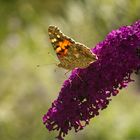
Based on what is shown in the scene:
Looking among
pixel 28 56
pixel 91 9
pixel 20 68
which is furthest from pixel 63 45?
pixel 20 68

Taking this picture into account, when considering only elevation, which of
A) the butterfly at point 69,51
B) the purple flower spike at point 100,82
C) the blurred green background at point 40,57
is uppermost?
the blurred green background at point 40,57

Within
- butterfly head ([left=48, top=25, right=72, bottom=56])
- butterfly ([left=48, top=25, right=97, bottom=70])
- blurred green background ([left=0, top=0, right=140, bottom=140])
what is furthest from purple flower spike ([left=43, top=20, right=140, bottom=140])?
blurred green background ([left=0, top=0, right=140, bottom=140])

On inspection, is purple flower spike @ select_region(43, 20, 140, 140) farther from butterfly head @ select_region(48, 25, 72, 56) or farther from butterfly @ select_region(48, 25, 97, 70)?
butterfly head @ select_region(48, 25, 72, 56)

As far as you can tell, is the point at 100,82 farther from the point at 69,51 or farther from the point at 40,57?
the point at 40,57

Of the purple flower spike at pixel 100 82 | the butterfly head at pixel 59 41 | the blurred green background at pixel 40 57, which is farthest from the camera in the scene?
the blurred green background at pixel 40 57

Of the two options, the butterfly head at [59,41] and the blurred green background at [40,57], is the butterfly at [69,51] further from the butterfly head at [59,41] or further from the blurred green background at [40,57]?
the blurred green background at [40,57]

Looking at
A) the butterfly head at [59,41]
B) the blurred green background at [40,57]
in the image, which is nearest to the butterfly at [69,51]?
the butterfly head at [59,41]

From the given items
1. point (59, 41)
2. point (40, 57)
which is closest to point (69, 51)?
point (59, 41)
